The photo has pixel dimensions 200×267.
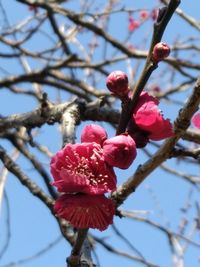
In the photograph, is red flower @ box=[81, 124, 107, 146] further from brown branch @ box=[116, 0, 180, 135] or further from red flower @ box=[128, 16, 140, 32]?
red flower @ box=[128, 16, 140, 32]

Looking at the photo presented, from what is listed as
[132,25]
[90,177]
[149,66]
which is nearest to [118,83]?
[149,66]

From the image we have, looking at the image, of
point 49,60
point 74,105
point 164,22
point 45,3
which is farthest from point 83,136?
point 49,60

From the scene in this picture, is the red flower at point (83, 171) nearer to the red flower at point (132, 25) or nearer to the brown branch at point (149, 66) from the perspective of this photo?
the brown branch at point (149, 66)

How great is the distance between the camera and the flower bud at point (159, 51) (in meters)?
0.90

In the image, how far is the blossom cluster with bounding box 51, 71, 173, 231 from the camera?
95cm

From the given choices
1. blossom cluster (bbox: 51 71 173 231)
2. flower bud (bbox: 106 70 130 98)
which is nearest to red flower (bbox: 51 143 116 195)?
blossom cluster (bbox: 51 71 173 231)

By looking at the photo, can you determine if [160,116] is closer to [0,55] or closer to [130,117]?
[130,117]

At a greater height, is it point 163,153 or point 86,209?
point 163,153

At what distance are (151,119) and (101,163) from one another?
0.13m

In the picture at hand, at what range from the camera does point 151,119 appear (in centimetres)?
97

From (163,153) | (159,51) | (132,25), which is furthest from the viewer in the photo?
(132,25)

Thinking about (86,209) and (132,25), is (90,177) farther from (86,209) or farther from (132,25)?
(132,25)

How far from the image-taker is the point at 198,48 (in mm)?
3326

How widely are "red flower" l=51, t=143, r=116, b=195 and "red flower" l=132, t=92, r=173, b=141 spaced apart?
97mm
